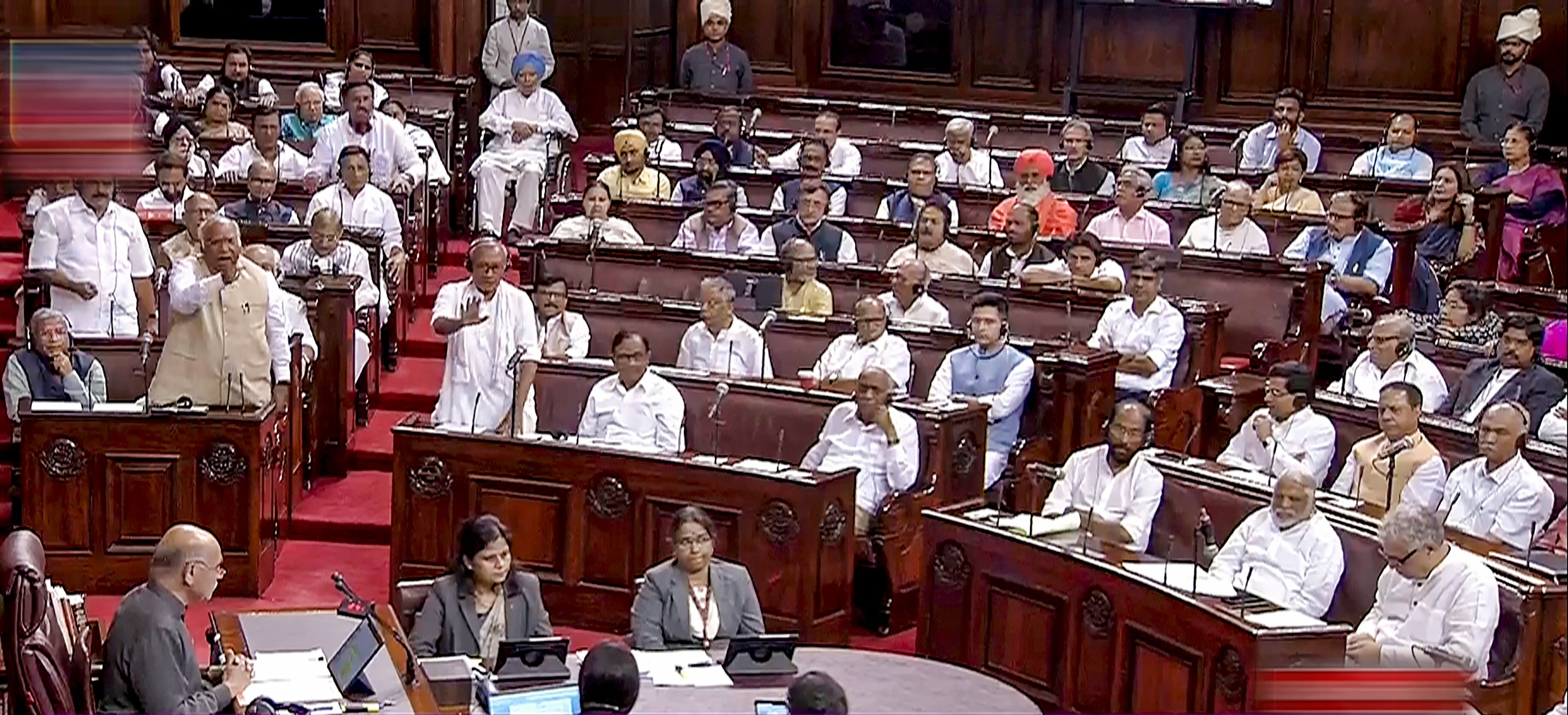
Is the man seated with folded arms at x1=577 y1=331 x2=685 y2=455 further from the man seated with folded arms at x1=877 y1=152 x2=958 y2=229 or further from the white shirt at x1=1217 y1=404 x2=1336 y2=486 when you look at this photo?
the man seated with folded arms at x1=877 y1=152 x2=958 y2=229

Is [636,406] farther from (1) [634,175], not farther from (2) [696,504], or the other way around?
(1) [634,175]

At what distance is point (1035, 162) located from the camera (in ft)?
39.9

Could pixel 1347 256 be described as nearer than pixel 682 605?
No

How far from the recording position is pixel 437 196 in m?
13.4

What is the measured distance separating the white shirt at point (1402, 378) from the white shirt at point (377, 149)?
579 cm

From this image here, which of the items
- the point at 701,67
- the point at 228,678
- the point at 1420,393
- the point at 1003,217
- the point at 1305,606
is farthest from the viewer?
the point at 701,67

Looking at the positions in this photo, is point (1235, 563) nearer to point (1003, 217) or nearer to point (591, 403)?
point (591, 403)

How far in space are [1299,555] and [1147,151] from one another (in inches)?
286

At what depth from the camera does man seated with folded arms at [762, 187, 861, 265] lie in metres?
11.7

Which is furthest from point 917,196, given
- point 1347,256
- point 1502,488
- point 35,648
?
point 35,648

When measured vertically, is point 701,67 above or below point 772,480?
above

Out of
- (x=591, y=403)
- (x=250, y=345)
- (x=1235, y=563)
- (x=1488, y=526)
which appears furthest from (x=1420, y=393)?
(x=250, y=345)

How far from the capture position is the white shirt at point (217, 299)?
876 centimetres

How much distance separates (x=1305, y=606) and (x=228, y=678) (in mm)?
3606
